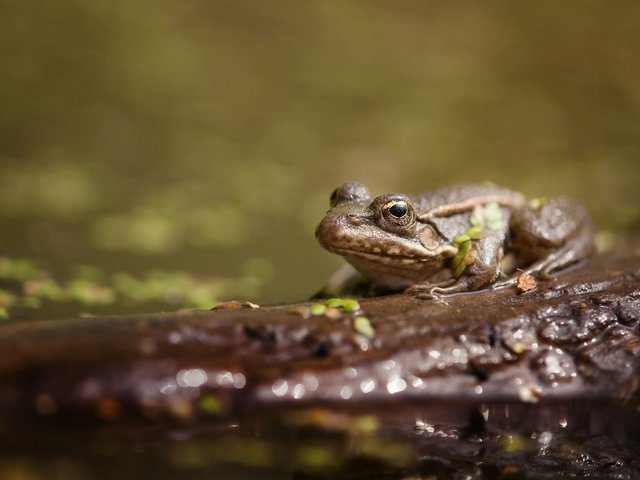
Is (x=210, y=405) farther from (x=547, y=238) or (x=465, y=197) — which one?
(x=547, y=238)

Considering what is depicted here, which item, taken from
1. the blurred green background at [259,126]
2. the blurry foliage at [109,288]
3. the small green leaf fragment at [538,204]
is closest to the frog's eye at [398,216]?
the small green leaf fragment at [538,204]

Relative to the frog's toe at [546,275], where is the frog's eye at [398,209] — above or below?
above

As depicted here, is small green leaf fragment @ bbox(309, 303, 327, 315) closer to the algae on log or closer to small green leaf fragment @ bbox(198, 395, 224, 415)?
the algae on log

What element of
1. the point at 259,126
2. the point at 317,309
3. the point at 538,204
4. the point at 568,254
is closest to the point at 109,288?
the point at 317,309

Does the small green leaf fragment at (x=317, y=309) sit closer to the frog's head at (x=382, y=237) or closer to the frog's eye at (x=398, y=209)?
the frog's head at (x=382, y=237)

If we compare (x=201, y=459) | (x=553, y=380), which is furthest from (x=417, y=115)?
(x=201, y=459)

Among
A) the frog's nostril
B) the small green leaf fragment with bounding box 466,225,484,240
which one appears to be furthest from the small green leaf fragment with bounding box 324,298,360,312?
the small green leaf fragment with bounding box 466,225,484,240
